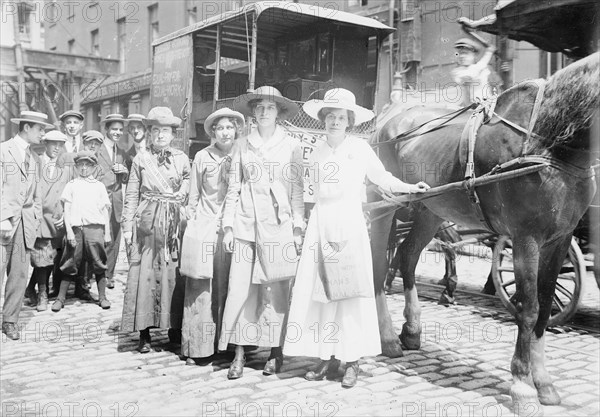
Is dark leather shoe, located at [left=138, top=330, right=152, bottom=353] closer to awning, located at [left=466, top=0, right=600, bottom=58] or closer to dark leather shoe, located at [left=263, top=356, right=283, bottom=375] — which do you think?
dark leather shoe, located at [left=263, top=356, right=283, bottom=375]

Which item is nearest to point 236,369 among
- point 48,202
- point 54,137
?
point 48,202

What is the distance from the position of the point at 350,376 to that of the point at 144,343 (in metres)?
1.89

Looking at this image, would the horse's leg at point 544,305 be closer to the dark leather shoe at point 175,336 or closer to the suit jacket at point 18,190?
the dark leather shoe at point 175,336

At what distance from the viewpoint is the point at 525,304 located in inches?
159

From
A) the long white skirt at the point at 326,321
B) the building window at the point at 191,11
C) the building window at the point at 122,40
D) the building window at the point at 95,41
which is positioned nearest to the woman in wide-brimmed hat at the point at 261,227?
the long white skirt at the point at 326,321

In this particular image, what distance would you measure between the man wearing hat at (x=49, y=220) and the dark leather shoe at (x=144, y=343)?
226 cm

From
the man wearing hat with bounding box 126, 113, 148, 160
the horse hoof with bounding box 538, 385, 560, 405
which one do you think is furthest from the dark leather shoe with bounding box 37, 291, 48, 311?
the horse hoof with bounding box 538, 385, 560, 405

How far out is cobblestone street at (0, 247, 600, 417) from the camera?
396cm

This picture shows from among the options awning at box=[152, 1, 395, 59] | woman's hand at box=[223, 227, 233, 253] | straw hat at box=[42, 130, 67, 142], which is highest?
awning at box=[152, 1, 395, 59]

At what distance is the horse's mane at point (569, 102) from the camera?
3.64m

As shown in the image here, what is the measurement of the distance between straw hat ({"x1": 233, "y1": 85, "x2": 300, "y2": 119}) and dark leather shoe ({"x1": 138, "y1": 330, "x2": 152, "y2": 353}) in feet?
6.69

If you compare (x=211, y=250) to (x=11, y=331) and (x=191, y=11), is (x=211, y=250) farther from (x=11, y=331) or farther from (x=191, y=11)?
(x=191, y=11)

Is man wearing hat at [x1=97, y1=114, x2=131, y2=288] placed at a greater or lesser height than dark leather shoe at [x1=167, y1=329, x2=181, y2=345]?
greater

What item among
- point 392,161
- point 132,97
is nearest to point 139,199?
point 392,161
